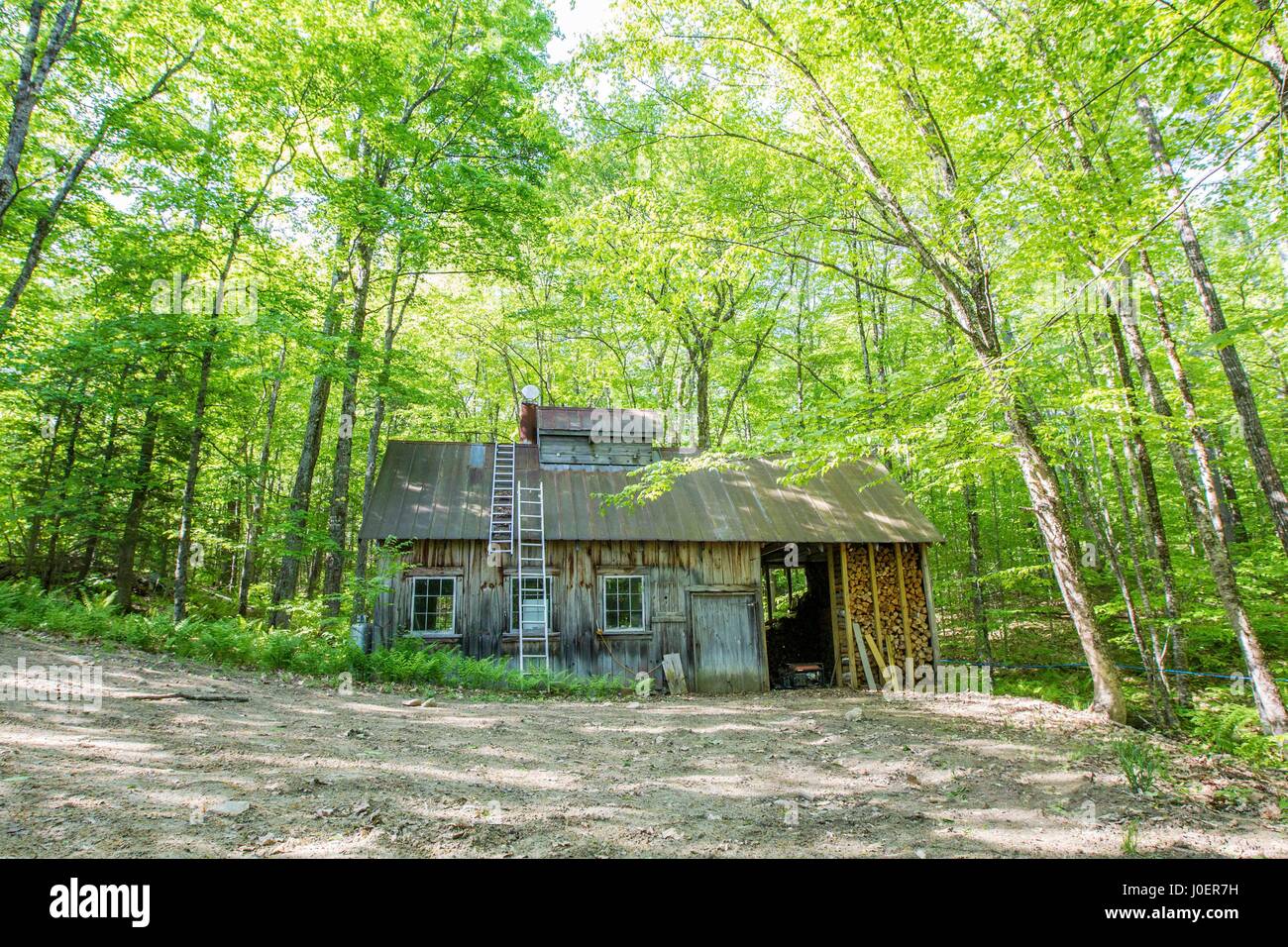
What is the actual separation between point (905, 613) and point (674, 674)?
5.34 m

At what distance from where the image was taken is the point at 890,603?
13055mm

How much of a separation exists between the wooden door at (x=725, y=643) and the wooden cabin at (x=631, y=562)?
29mm

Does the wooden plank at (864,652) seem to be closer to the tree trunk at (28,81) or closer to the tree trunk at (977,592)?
the tree trunk at (977,592)

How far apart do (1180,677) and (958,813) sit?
9.28 metres

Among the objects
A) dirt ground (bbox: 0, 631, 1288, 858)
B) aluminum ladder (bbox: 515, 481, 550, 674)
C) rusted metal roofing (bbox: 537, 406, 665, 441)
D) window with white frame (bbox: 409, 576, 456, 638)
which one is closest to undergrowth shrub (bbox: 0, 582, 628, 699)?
dirt ground (bbox: 0, 631, 1288, 858)

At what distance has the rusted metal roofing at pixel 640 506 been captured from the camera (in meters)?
11.8

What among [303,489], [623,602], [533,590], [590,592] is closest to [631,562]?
[623,602]

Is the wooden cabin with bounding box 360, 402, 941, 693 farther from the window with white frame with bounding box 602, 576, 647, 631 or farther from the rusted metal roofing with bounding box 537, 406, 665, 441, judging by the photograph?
the rusted metal roofing with bounding box 537, 406, 665, 441

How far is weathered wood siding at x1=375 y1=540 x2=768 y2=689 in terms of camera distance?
1137cm

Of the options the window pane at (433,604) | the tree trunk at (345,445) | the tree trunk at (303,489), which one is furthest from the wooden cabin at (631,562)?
the tree trunk at (303,489)

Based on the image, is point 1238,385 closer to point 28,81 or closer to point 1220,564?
point 1220,564

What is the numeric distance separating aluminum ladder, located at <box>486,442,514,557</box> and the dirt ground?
4.42 metres
